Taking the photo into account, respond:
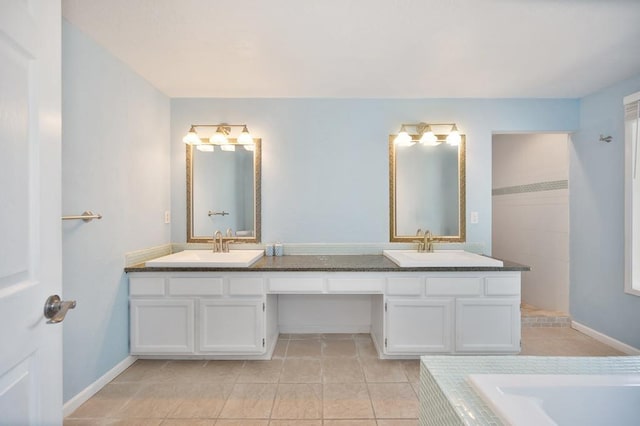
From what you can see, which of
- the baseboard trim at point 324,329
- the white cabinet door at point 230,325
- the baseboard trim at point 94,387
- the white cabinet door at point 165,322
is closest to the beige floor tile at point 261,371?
the white cabinet door at point 230,325

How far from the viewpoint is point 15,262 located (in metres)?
0.78

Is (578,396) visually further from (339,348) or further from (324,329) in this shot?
(324,329)

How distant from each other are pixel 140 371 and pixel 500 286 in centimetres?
272

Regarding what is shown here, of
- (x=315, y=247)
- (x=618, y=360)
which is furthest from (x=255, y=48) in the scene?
(x=618, y=360)

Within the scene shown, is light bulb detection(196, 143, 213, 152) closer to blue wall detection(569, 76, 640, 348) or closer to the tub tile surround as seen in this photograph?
the tub tile surround

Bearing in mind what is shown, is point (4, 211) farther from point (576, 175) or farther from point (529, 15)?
point (576, 175)

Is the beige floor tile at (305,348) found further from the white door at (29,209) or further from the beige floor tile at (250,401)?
the white door at (29,209)

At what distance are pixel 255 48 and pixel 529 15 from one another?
63.1 inches

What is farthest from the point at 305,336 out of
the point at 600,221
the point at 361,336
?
the point at 600,221

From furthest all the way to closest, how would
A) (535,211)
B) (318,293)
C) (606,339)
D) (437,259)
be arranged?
1. (535,211)
2. (606,339)
3. (437,259)
4. (318,293)

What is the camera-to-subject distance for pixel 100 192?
2059mm

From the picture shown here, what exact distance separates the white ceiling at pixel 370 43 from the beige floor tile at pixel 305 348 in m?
2.22

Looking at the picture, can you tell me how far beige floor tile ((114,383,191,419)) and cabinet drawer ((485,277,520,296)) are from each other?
222 centimetres

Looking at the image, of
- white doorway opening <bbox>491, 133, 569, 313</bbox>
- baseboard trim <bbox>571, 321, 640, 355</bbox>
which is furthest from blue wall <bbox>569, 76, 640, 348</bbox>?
white doorway opening <bbox>491, 133, 569, 313</bbox>
